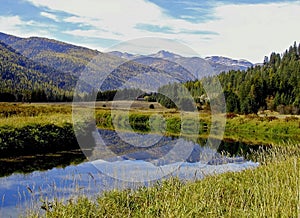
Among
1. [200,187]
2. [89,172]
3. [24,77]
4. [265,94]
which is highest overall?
[24,77]

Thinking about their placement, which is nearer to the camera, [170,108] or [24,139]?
[24,139]

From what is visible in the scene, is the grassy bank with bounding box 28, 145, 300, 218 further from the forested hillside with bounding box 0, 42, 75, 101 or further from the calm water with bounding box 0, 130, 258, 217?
the forested hillside with bounding box 0, 42, 75, 101

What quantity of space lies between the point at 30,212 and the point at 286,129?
3863 centimetres

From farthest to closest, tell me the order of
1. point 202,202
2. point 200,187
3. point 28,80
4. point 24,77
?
point 24,77 → point 28,80 → point 200,187 → point 202,202

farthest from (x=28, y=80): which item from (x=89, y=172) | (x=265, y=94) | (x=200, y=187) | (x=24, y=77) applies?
(x=200, y=187)

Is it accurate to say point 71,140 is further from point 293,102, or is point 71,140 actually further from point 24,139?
point 293,102

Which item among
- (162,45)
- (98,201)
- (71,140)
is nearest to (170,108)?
(71,140)

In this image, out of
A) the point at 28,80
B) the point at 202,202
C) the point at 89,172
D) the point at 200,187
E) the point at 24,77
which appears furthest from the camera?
the point at 24,77

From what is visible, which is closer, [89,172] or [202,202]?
[202,202]

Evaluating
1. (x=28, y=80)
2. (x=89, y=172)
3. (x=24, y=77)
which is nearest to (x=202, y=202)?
(x=89, y=172)

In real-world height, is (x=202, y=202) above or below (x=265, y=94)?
below

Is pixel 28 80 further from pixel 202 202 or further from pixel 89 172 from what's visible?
pixel 202 202

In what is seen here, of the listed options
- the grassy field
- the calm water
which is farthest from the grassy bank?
the calm water

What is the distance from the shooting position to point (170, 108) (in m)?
Answer: 59.4
